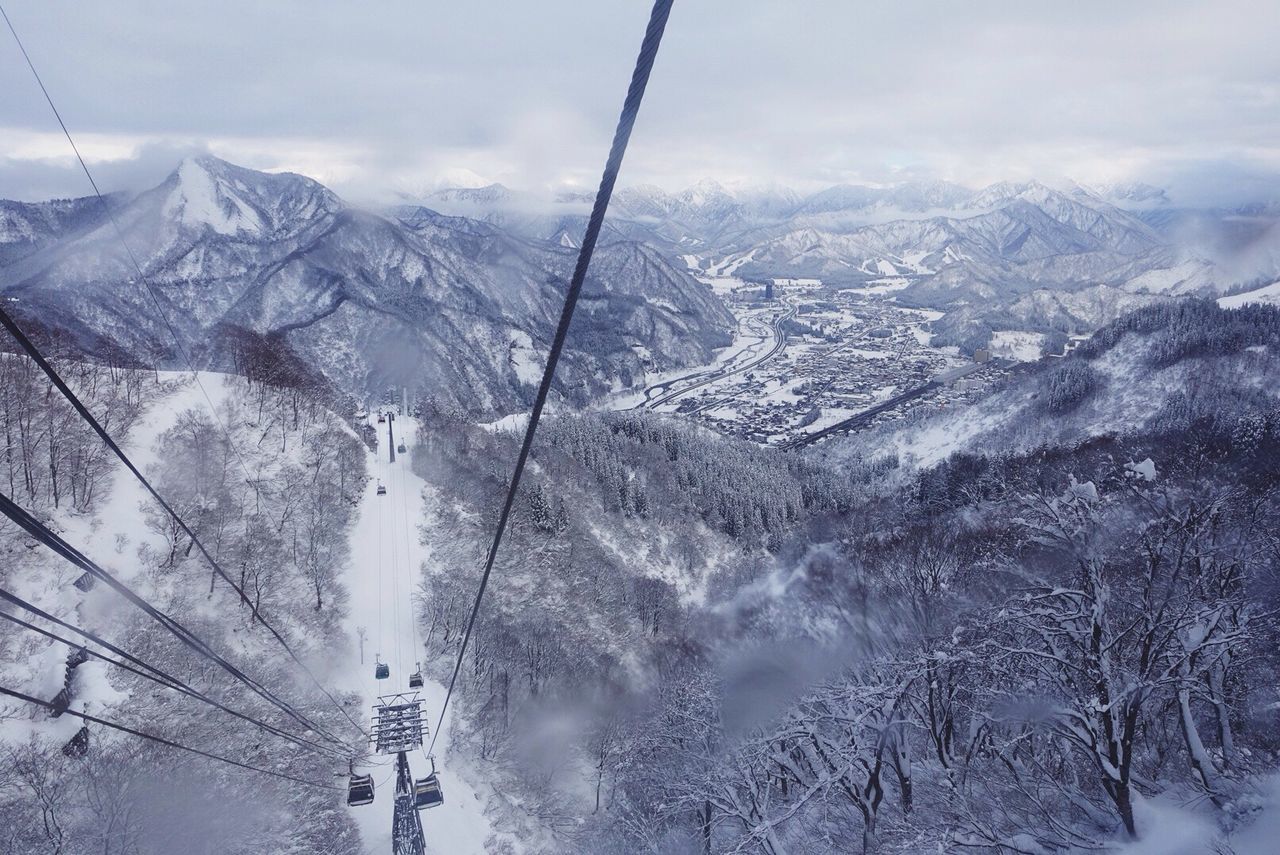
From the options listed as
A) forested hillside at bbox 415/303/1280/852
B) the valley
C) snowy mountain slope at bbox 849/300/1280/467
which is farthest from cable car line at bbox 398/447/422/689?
the valley

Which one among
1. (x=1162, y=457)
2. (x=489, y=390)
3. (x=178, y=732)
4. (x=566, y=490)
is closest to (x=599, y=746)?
(x=178, y=732)

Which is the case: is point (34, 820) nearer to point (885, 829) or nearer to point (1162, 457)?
point (885, 829)

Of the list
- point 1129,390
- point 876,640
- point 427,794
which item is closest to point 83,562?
point 427,794

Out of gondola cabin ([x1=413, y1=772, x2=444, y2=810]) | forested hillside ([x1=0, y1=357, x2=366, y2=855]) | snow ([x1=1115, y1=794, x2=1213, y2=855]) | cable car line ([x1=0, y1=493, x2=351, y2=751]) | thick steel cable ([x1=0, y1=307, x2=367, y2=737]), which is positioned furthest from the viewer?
gondola cabin ([x1=413, y1=772, x2=444, y2=810])

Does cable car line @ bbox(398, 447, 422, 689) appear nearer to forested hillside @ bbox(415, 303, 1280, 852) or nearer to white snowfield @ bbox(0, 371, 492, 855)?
white snowfield @ bbox(0, 371, 492, 855)

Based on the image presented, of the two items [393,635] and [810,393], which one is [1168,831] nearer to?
[393,635]
